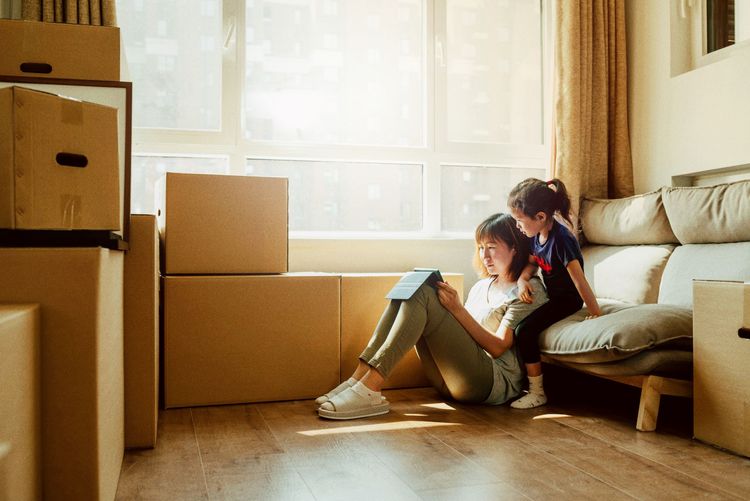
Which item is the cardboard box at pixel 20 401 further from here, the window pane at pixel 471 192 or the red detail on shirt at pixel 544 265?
the window pane at pixel 471 192

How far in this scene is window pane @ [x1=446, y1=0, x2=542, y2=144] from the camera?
3.29 metres

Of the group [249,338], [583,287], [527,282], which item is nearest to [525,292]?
[527,282]

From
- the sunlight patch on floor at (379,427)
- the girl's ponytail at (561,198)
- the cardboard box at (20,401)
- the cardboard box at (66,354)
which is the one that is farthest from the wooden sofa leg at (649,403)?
the cardboard box at (20,401)

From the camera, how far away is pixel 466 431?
6.59ft

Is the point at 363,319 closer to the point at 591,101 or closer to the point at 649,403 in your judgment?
the point at 649,403

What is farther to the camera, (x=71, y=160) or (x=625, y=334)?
(x=625, y=334)

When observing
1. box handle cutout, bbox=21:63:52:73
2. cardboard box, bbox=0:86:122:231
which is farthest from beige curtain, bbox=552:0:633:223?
cardboard box, bbox=0:86:122:231

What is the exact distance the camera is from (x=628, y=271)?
273cm

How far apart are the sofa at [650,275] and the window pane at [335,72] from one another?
3.41 ft

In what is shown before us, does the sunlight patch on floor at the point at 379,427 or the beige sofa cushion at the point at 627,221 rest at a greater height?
the beige sofa cushion at the point at 627,221

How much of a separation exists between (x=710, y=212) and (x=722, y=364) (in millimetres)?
833

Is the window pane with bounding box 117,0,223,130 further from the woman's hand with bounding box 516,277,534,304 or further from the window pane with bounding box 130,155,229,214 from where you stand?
the woman's hand with bounding box 516,277,534,304

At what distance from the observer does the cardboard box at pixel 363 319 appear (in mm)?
2580

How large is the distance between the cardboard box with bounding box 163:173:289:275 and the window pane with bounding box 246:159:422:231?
58cm
